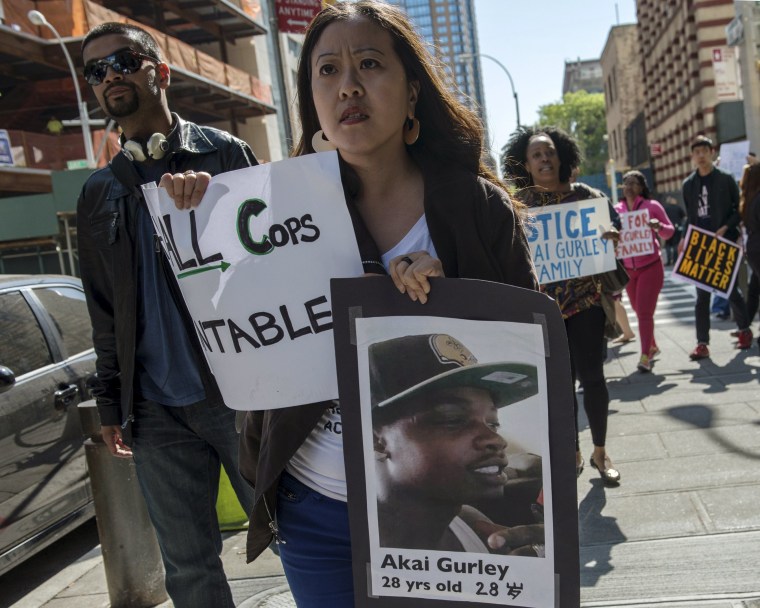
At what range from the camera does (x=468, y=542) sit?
5.93ft

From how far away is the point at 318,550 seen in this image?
204cm

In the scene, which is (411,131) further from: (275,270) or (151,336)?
(151,336)

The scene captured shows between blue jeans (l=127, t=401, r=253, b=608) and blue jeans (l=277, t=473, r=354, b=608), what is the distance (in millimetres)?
762

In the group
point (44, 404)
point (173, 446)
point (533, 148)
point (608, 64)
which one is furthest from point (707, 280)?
point (608, 64)

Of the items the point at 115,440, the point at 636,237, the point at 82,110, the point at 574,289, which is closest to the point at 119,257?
the point at 115,440

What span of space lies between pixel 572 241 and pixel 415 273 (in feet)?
12.9

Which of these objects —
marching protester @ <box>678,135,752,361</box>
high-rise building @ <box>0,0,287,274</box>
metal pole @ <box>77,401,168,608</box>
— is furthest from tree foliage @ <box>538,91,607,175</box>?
metal pole @ <box>77,401,168,608</box>

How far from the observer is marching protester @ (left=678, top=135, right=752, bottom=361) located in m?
9.15

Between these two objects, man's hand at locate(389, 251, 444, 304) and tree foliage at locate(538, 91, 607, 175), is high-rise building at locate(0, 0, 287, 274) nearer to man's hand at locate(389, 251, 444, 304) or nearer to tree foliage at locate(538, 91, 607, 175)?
man's hand at locate(389, 251, 444, 304)

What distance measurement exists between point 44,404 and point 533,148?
3.18 meters

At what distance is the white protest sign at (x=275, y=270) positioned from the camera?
6.69ft

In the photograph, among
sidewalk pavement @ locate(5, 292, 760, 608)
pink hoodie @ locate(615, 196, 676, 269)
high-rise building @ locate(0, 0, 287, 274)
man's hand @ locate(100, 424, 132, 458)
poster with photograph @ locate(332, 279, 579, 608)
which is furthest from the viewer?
high-rise building @ locate(0, 0, 287, 274)

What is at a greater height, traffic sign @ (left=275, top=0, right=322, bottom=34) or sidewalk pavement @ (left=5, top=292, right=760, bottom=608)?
traffic sign @ (left=275, top=0, right=322, bottom=34)

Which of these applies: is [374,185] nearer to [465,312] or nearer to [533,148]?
[465,312]
